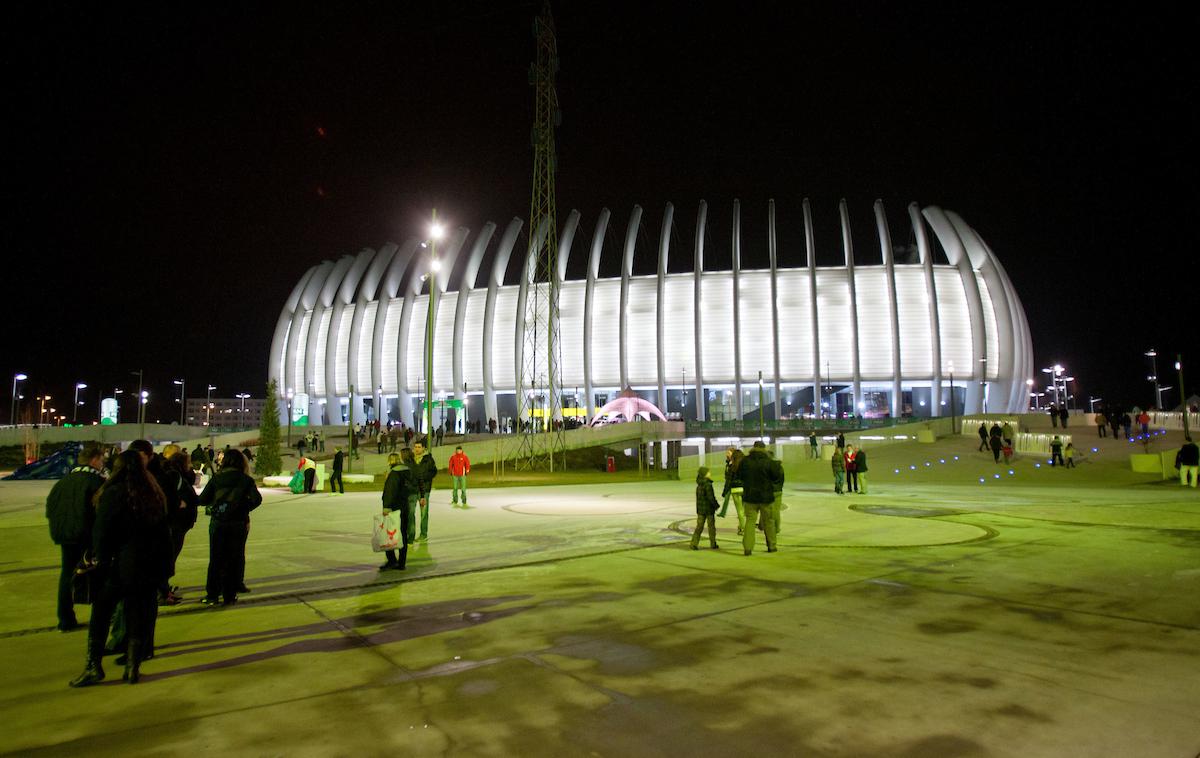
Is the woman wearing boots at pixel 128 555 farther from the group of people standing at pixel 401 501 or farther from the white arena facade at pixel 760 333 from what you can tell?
the white arena facade at pixel 760 333

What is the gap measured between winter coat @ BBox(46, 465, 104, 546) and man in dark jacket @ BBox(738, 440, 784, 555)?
21.9ft

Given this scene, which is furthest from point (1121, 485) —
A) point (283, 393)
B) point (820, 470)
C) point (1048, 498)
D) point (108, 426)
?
point (283, 393)

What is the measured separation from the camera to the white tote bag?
319 inches

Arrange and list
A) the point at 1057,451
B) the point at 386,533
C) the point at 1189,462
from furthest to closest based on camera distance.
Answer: the point at 1057,451
the point at 1189,462
the point at 386,533

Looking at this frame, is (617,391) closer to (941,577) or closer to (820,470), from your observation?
(820,470)

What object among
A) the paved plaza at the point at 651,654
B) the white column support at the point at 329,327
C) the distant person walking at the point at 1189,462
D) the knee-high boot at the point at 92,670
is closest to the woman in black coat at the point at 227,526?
the paved plaza at the point at 651,654

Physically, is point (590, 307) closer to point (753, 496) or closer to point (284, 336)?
point (284, 336)

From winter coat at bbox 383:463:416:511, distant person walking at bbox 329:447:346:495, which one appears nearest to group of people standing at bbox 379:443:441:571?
winter coat at bbox 383:463:416:511

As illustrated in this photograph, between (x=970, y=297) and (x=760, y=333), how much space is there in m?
18.1

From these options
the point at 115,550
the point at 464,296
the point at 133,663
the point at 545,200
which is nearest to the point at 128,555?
the point at 115,550

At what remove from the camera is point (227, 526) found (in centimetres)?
673

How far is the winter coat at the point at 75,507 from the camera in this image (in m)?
5.03

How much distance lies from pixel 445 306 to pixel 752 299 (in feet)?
102

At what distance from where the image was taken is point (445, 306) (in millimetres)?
73125
